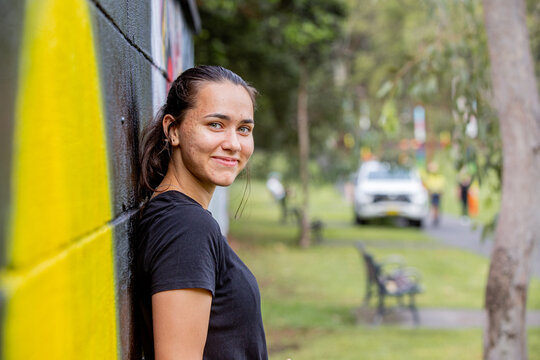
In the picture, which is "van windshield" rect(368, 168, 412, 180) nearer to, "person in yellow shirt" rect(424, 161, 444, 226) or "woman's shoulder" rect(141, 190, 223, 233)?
"person in yellow shirt" rect(424, 161, 444, 226)

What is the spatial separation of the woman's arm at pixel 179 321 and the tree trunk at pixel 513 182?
10.8ft

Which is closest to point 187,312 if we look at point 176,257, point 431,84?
point 176,257

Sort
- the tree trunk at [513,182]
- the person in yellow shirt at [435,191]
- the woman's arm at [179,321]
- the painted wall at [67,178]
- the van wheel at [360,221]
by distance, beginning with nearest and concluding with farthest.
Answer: the painted wall at [67,178] → the woman's arm at [179,321] → the tree trunk at [513,182] → the person in yellow shirt at [435,191] → the van wheel at [360,221]

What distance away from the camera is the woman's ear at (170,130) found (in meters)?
2.08

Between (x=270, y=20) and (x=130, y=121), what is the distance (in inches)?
488

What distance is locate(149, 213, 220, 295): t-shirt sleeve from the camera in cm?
167

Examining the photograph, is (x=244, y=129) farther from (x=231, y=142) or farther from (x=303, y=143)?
(x=303, y=143)

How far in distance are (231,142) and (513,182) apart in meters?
3.12

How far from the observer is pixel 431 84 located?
610 centimetres

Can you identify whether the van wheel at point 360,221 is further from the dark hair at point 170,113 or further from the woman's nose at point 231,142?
the woman's nose at point 231,142

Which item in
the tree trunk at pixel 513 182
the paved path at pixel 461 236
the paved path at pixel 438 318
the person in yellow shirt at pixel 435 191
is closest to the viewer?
the tree trunk at pixel 513 182

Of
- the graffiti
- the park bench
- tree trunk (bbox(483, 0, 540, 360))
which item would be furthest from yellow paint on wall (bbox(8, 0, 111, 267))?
the park bench

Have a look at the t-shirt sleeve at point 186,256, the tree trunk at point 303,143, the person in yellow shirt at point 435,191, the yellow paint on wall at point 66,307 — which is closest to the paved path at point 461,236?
the person in yellow shirt at point 435,191

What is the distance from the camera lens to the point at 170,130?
6.88ft
